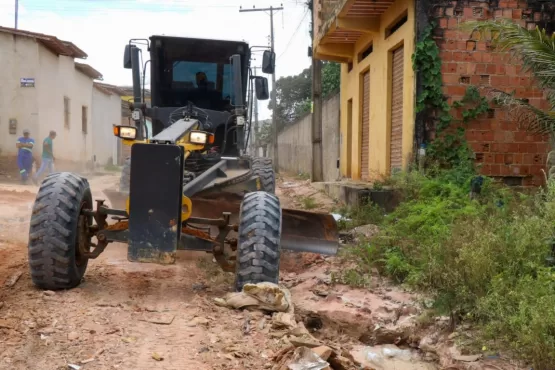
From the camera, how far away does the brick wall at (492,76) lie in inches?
373

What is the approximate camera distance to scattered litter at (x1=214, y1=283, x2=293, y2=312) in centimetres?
446

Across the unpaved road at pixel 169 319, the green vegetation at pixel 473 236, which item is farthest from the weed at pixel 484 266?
the unpaved road at pixel 169 319

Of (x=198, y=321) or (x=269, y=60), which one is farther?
(x=269, y=60)

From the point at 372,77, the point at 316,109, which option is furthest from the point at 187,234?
the point at 316,109

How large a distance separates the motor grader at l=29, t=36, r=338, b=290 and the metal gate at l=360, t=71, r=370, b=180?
6151mm

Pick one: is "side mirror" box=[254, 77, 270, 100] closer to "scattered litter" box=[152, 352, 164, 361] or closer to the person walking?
"scattered litter" box=[152, 352, 164, 361]

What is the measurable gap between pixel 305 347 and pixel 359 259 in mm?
3430

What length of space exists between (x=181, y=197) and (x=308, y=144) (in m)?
20.1

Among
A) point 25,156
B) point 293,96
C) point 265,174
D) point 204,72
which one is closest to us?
point 204,72

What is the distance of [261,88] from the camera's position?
799 cm

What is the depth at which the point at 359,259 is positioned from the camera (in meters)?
6.88

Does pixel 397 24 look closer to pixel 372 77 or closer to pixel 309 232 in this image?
pixel 372 77

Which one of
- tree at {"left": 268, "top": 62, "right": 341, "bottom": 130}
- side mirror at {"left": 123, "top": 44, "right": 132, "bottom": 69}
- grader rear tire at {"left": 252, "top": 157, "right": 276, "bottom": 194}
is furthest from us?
tree at {"left": 268, "top": 62, "right": 341, "bottom": 130}

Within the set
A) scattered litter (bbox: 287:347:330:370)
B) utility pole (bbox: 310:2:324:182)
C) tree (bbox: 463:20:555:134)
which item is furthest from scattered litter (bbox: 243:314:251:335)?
utility pole (bbox: 310:2:324:182)
